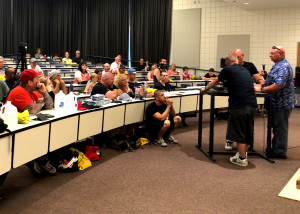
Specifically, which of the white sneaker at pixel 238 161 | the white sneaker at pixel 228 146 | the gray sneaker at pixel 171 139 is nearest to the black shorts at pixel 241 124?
the white sneaker at pixel 238 161

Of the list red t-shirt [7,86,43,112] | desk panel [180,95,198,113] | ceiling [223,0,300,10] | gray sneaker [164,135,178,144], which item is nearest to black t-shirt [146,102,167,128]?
gray sneaker [164,135,178,144]

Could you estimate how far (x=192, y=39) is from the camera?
13.0 metres

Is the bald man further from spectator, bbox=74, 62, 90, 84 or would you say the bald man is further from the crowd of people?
spectator, bbox=74, 62, 90, 84

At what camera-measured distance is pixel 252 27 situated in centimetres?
1161

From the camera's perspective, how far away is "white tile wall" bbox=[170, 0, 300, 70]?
35.6ft

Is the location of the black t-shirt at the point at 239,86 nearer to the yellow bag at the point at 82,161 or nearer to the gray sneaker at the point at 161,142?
the gray sneaker at the point at 161,142

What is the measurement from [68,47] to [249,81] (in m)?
14.1

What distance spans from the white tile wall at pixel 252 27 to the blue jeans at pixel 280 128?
705 centimetres

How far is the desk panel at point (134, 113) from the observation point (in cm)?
507

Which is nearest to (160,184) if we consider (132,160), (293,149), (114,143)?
(132,160)

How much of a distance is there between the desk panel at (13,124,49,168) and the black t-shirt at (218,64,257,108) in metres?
2.23

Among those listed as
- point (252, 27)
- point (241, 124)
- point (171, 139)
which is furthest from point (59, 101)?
point (252, 27)

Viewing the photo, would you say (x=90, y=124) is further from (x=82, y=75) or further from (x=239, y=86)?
(x=82, y=75)

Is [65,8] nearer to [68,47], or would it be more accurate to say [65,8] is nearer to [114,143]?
[68,47]
